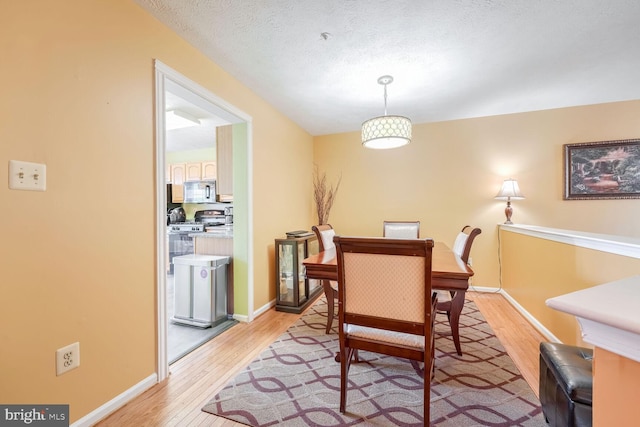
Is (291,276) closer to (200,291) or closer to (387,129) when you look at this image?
(200,291)

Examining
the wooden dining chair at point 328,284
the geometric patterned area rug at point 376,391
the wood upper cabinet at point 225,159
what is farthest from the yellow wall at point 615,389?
the wood upper cabinet at point 225,159

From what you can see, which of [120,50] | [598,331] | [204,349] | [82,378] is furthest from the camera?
[204,349]

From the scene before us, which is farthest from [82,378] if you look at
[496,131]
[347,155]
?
[496,131]

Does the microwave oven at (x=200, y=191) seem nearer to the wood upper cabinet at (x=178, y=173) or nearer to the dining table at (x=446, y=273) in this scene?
the wood upper cabinet at (x=178, y=173)

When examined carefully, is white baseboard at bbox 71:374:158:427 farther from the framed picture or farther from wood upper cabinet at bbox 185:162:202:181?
the framed picture

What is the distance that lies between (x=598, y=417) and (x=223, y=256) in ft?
9.10

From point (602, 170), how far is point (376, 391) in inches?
150

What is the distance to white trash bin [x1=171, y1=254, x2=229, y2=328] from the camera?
2527 millimetres

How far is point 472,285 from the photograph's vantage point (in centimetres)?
361

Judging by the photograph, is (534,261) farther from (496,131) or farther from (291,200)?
(291,200)

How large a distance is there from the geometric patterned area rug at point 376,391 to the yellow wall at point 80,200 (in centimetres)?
70

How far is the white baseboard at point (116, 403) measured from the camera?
4.32 ft

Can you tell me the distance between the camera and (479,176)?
3586mm

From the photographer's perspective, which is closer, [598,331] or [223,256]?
[598,331]
